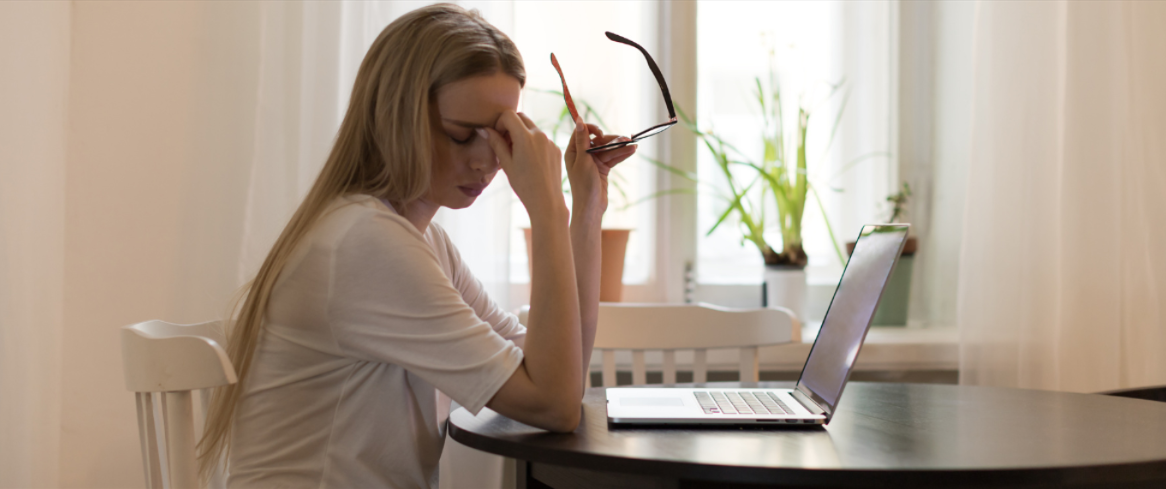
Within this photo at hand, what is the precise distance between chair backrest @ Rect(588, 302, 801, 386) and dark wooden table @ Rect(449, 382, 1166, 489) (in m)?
0.47

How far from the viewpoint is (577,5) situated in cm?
206

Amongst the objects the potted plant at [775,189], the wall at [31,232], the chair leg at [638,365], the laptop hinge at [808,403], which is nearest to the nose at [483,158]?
the laptop hinge at [808,403]

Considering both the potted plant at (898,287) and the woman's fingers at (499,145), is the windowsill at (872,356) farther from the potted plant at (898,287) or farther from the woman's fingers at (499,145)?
the woman's fingers at (499,145)

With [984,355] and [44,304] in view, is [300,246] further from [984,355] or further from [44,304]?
[984,355]

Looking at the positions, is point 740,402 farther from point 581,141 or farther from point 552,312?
point 581,141

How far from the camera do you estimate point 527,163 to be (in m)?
0.96

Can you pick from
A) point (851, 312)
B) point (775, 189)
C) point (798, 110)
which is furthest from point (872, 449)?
point (798, 110)

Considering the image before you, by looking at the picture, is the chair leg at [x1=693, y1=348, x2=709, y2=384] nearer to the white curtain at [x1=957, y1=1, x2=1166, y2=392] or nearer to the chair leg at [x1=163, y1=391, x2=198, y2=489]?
the white curtain at [x1=957, y1=1, x2=1166, y2=392]

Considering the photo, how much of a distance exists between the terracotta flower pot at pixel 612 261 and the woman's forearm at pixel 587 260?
2.55 feet

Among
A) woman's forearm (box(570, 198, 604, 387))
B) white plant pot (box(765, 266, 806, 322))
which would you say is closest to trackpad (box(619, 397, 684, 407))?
woman's forearm (box(570, 198, 604, 387))

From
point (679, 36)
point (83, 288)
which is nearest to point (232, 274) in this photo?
point (83, 288)

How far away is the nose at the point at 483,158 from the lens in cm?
100

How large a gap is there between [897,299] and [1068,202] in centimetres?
50

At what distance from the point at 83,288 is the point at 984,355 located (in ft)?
6.64
